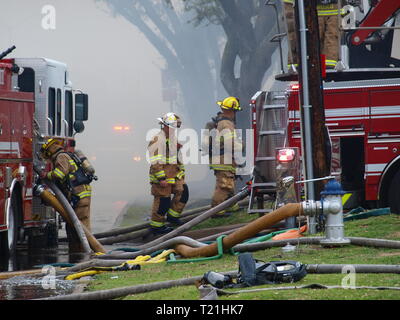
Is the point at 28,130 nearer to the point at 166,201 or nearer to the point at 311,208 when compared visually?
the point at 166,201

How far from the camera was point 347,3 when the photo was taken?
12430 millimetres

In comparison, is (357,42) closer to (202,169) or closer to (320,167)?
(320,167)

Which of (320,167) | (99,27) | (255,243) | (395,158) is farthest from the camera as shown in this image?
(99,27)

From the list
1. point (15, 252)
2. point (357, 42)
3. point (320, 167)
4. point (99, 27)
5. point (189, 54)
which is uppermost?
point (99, 27)

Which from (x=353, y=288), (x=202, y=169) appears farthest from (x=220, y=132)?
(x=202, y=169)

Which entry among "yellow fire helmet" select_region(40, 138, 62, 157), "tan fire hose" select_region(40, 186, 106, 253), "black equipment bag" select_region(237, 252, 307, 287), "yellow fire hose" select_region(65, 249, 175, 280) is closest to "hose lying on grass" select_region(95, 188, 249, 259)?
"yellow fire hose" select_region(65, 249, 175, 280)

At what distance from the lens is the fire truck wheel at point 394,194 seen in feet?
39.1

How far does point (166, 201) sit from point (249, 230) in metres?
Result: 5.67

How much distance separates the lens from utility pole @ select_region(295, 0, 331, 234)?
1066 cm

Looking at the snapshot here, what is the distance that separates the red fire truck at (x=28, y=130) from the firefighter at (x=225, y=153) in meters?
2.12

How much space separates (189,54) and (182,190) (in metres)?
33.8

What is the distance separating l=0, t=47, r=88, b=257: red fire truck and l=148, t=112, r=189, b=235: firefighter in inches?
52.2

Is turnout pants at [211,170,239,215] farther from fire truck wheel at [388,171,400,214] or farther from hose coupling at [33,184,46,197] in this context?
fire truck wheel at [388,171,400,214]

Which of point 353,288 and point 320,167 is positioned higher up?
point 320,167
